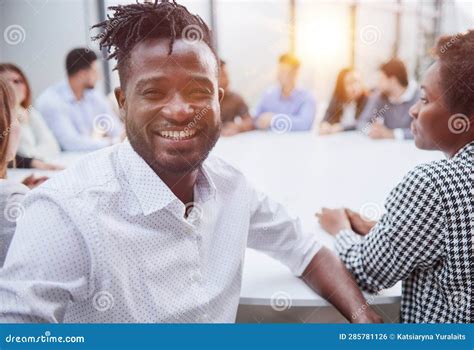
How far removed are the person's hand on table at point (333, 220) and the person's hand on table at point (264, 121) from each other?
36 centimetres

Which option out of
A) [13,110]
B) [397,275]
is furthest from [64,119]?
[397,275]

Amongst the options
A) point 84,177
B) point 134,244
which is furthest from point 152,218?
point 84,177

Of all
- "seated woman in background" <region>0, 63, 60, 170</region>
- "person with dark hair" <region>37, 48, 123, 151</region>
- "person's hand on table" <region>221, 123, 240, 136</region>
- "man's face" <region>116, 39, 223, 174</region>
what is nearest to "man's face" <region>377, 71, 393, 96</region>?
"person's hand on table" <region>221, 123, 240, 136</region>

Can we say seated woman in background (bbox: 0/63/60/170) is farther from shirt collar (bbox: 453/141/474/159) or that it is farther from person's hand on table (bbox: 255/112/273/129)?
shirt collar (bbox: 453/141/474/159)

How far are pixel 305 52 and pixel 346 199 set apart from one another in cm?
58

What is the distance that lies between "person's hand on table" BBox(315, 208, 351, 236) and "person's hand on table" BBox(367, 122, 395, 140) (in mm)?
339

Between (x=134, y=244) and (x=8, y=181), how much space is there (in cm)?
51

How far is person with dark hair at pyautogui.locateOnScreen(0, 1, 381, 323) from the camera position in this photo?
3.92ft

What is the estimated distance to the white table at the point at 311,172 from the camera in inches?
63.0

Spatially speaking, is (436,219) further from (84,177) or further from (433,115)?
(84,177)

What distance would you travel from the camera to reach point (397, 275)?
1.43 meters

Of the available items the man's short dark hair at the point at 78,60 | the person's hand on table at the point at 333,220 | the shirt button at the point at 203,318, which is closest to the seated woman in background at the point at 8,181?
the man's short dark hair at the point at 78,60

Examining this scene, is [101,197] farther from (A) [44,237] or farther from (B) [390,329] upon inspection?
(B) [390,329]

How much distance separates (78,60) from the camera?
61.4 inches
